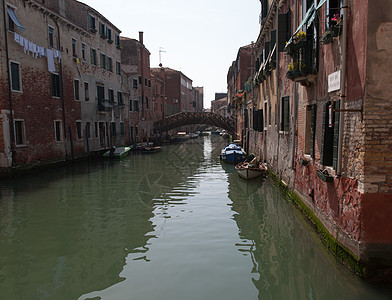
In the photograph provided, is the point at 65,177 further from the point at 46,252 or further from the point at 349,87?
the point at 349,87

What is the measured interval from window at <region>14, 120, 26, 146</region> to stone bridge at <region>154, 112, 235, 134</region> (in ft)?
69.3

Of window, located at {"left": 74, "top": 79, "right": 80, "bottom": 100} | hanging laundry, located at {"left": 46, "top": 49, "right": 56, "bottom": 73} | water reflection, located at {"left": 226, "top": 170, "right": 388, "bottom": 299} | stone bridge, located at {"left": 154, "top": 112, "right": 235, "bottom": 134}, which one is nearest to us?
water reflection, located at {"left": 226, "top": 170, "right": 388, "bottom": 299}

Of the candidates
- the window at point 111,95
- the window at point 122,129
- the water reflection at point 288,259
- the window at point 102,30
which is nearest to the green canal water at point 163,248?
the water reflection at point 288,259

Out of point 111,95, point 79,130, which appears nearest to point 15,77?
point 79,130

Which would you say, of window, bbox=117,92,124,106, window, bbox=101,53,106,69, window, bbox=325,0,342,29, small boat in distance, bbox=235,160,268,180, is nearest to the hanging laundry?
window, bbox=101,53,106,69

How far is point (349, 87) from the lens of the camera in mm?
4680

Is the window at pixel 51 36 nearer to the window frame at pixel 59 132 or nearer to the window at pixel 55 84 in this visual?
the window at pixel 55 84

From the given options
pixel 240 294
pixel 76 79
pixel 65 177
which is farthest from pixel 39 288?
pixel 76 79

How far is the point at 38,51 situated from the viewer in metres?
15.1

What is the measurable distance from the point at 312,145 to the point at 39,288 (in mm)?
5732

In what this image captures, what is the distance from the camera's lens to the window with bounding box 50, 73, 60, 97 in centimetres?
1650

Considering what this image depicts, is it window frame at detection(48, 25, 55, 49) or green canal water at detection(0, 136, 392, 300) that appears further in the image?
window frame at detection(48, 25, 55, 49)

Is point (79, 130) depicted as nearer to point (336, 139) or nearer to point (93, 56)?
point (93, 56)

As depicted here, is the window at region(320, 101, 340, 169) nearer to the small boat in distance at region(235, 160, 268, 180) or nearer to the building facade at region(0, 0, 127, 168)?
the small boat in distance at region(235, 160, 268, 180)
